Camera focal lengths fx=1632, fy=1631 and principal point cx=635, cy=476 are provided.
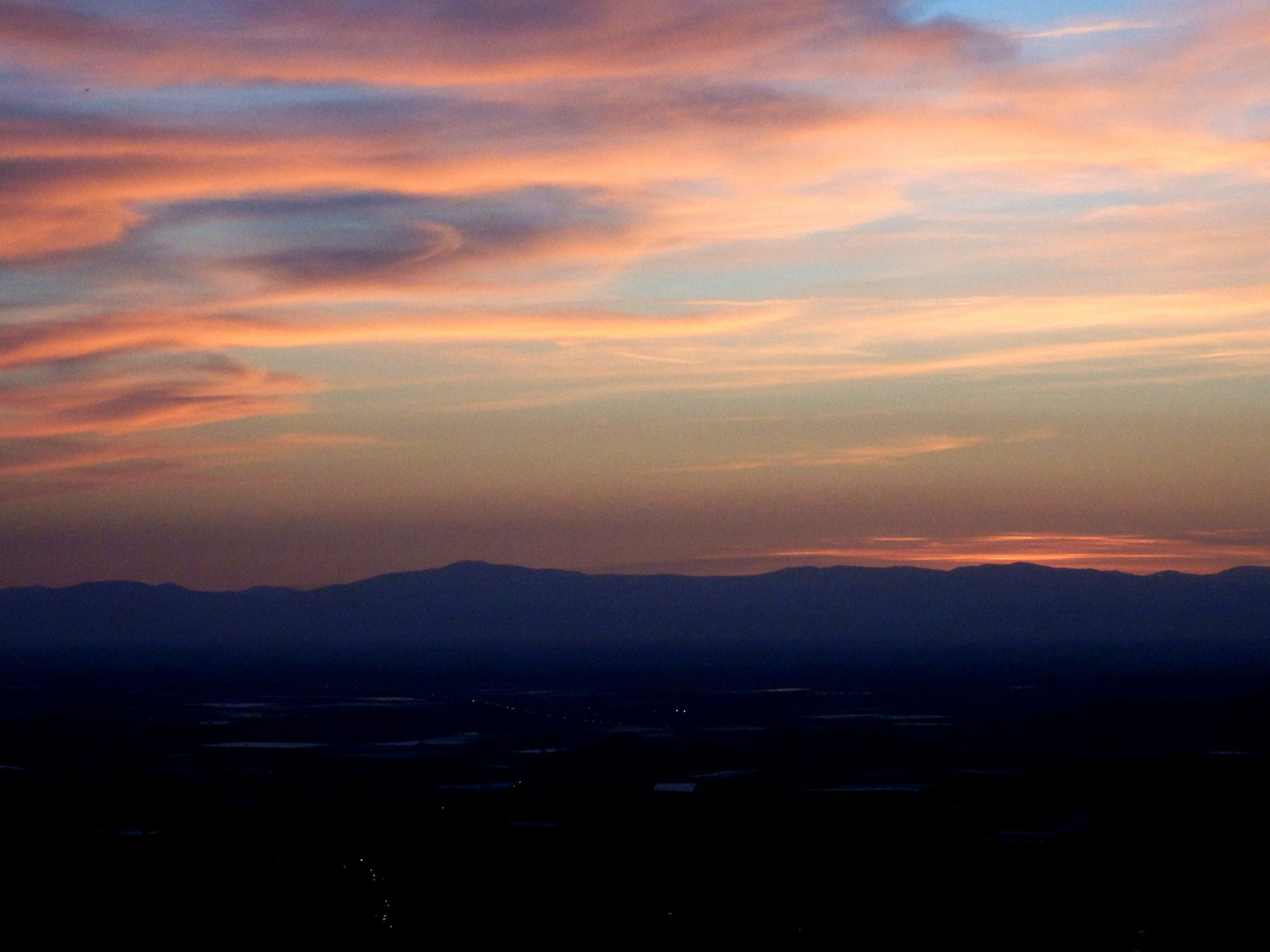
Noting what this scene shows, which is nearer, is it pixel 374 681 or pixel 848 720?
pixel 848 720

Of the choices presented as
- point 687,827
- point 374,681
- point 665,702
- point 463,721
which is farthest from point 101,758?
point 374,681

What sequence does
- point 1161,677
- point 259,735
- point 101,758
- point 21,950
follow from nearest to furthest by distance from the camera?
point 21,950 < point 101,758 < point 259,735 < point 1161,677

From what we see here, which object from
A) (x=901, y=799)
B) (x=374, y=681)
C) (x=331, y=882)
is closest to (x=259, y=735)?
(x=901, y=799)

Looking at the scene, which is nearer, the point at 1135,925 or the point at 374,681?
the point at 1135,925

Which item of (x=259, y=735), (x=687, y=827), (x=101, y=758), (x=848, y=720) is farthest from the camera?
(x=848, y=720)

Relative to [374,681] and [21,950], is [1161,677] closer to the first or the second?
[374,681]

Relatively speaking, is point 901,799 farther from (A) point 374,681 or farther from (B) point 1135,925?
(A) point 374,681
